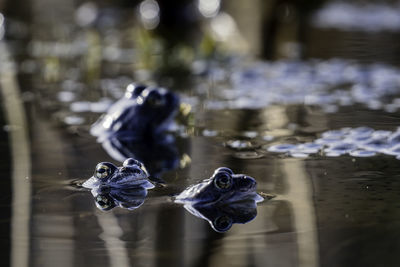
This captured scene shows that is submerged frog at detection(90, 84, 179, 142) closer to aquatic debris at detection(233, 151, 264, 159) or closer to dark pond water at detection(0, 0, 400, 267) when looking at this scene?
dark pond water at detection(0, 0, 400, 267)

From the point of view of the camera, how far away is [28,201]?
2.40 meters

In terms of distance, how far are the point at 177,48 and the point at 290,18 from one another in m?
2.15

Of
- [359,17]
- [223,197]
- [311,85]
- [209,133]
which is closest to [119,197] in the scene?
[223,197]

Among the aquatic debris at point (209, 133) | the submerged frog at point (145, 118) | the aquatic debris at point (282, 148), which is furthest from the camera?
the submerged frog at point (145, 118)

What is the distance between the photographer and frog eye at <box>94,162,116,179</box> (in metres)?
2.50

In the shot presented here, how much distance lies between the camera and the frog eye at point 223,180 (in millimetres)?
2260

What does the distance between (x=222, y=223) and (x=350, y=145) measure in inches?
41.1

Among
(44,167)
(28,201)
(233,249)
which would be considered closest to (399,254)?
(233,249)

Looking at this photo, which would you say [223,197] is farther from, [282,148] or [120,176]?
[282,148]

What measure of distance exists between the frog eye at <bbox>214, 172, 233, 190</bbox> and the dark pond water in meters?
0.12

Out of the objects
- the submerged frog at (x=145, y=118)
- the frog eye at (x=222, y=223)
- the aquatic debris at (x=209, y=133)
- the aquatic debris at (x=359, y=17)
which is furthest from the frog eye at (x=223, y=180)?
the aquatic debris at (x=359, y=17)

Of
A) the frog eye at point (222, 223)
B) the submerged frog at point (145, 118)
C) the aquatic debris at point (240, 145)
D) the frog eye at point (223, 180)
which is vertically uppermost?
the submerged frog at point (145, 118)

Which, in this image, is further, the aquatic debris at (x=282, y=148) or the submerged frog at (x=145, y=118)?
the submerged frog at (x=145, y=118)

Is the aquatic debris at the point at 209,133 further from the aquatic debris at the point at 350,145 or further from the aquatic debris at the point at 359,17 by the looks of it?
the aquatic debris at the point at 359,17
